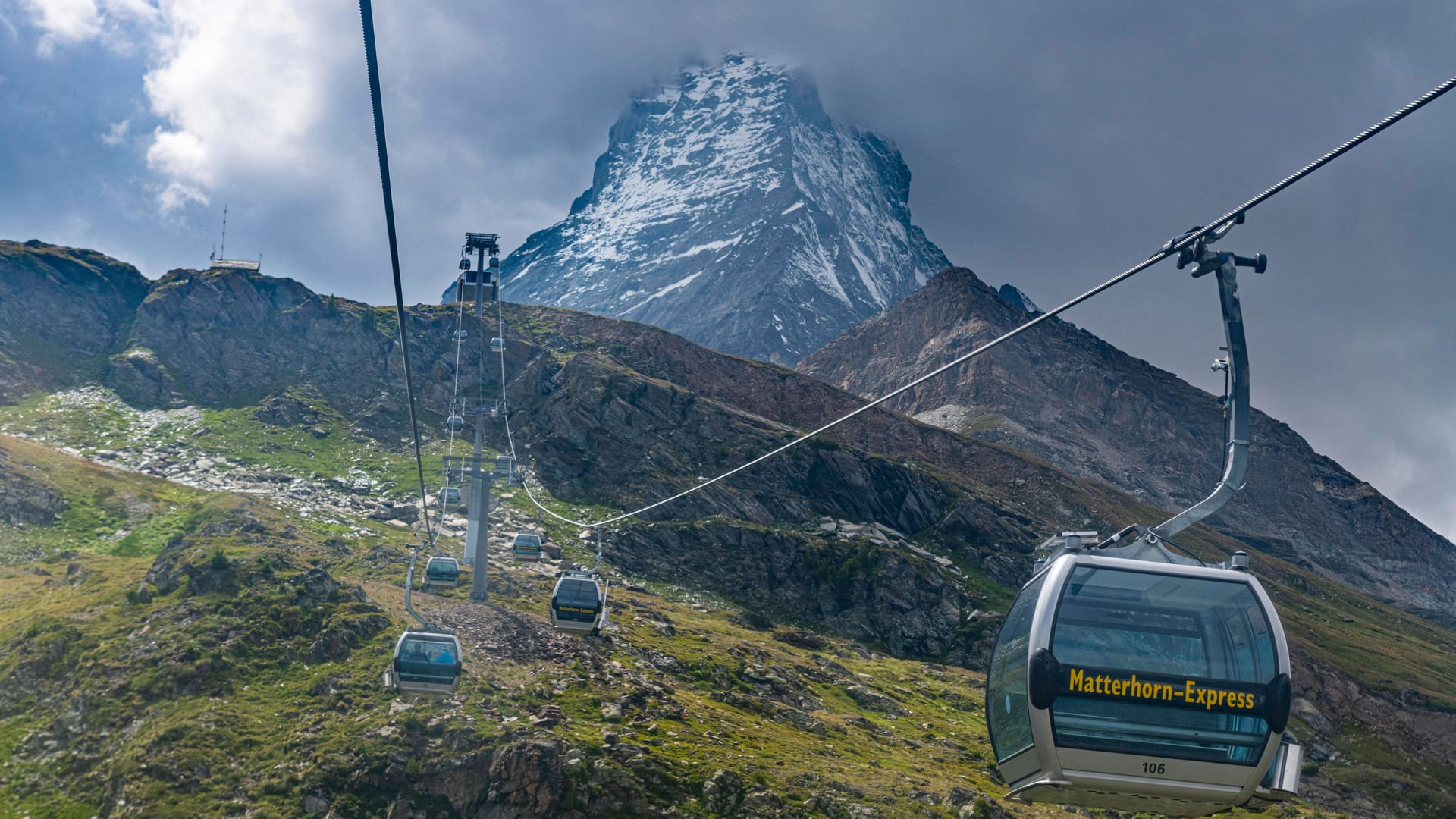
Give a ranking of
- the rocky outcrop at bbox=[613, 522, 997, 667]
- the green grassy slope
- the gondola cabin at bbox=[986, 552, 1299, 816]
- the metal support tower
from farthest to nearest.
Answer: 1. the rocky outcrop at bbox=[613, 522, 997, 667]
2. the metal support tower
3. the green grassy slope
4. the gondola cabin at bbox=[986, 552, 1299, 816]

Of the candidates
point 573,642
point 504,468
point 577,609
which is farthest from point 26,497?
point 577,609

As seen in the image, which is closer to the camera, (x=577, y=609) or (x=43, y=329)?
(x=577, y=609)

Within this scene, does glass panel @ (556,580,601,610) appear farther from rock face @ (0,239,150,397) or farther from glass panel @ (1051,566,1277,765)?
rock face @ (0,239,150,397)

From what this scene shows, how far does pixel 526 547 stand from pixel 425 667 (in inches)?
1195

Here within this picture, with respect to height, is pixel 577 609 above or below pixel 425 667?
above

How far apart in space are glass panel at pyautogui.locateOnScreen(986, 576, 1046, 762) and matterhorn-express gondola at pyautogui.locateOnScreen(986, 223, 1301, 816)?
12 cm

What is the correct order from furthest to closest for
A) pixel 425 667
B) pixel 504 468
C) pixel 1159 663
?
pixel 504 468 → pixel 425 667 → pixel 1159 663

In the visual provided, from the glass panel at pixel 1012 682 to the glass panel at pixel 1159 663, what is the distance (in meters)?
0.80

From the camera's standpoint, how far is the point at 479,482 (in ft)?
252

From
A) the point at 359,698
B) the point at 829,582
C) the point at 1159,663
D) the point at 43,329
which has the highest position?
the point at 43,329

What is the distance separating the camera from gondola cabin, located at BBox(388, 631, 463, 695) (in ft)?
169

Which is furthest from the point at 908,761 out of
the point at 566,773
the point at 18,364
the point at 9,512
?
the point at 18,364

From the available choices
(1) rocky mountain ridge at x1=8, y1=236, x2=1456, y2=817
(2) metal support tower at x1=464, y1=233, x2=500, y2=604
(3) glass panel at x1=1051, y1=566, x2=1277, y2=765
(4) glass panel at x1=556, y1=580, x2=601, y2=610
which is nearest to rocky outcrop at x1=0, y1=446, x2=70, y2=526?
(1) rocky mountain ridge at x1=8, y1=236, x2=1456, y2=817

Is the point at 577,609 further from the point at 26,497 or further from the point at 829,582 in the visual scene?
the point at 829,582
